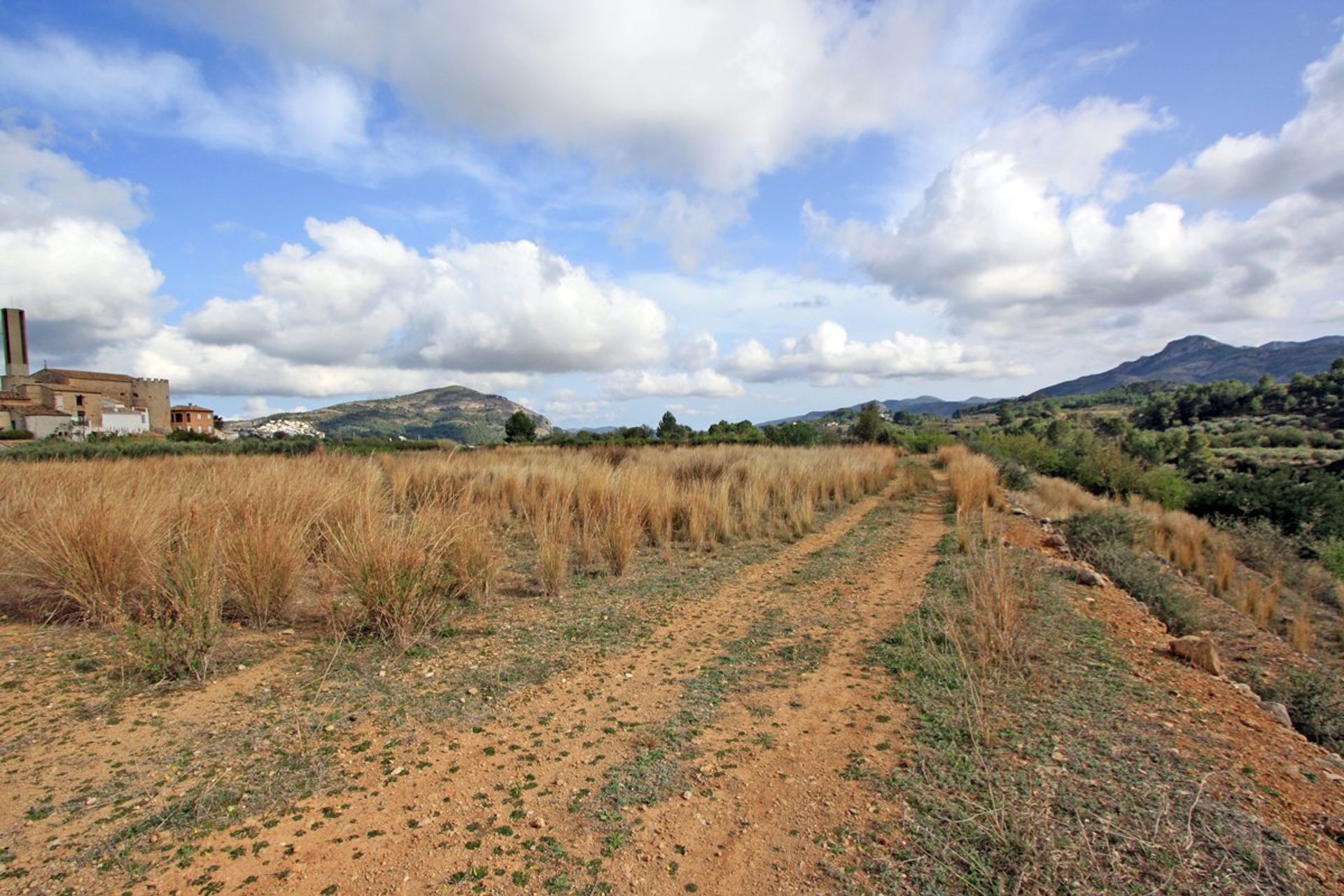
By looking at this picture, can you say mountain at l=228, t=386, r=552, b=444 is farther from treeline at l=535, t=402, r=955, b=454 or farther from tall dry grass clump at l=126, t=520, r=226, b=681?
tall dry grass clump at l=126, t=520, r=226, b=681

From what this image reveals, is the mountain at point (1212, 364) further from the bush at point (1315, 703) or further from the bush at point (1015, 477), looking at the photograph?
the bush at point (1315, 703)

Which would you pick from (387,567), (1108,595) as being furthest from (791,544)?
(387,567)

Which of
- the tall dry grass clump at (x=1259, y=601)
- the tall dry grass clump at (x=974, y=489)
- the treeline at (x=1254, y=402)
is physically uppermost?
the treeline at (x=1254, y=402)

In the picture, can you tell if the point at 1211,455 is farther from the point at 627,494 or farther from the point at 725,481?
the point at 627,494

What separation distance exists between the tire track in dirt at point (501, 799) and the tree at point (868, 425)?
32196 mm

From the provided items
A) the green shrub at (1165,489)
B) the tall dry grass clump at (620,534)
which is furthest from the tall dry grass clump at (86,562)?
the green shrub at (1165,489)

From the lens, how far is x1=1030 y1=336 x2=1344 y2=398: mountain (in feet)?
421

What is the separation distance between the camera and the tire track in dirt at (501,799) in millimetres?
1860

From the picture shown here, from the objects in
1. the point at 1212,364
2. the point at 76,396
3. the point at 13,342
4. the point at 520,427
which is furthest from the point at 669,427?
the point at 1212,364

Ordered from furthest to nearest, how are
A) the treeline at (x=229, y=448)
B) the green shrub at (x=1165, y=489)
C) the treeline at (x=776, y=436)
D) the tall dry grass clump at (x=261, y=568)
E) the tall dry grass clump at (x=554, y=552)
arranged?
the treeline at (x=776, y=436), the green shrub at (x=1165, y=489), the treeline at (x=229, y=448), the tall dry grass clump at (x=554, y=552), the tall dry grass clump at (x=261, y=568)

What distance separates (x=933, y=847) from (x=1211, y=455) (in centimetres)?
3613

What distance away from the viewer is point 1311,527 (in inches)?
486

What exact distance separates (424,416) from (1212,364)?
667 feet

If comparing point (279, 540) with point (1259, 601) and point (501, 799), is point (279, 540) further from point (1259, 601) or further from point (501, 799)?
point (1259, 601)
